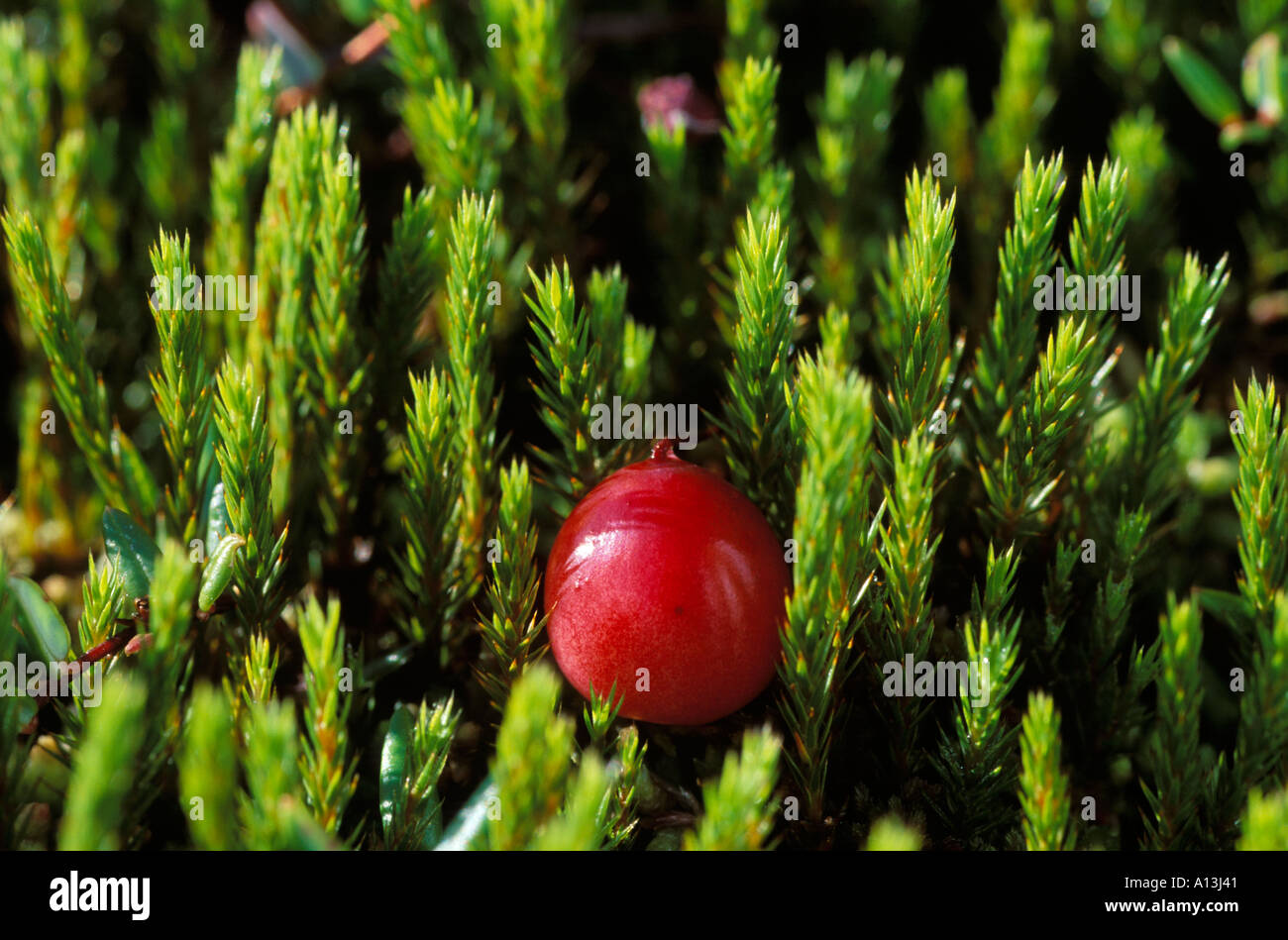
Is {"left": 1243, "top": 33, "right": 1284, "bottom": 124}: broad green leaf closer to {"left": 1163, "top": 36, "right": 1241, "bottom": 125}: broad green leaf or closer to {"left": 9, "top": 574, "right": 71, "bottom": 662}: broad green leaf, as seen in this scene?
{"left": 1163, "top": 36, "right": 1241, "bottom": 125}: broad green leaf

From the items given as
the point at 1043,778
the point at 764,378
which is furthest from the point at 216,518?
the point at 1043,778

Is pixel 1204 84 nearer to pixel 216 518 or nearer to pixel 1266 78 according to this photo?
pixel 1266 78

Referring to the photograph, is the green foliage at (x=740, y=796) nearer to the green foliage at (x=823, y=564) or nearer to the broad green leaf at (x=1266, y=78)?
the green foliage at (x=823, y=564)

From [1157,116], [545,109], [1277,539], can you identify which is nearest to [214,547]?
[545,109]

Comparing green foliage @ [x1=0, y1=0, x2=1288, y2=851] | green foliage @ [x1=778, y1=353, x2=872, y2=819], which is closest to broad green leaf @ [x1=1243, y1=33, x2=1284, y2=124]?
green foliage @ [x1=0, y1=0, x2=1288, y2=851]
